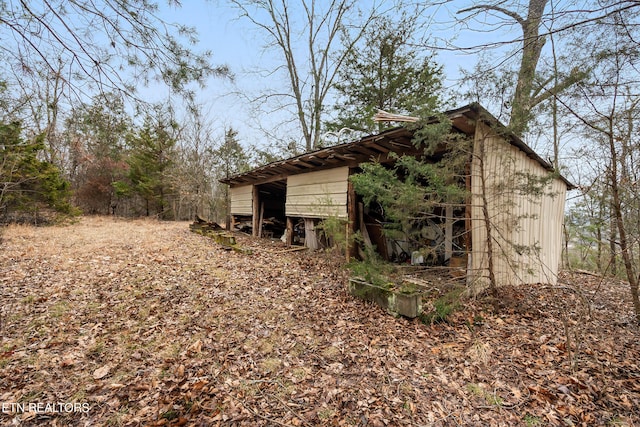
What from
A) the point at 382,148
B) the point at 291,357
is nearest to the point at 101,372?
the point at 291,357

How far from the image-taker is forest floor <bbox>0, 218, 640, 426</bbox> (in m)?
2.12

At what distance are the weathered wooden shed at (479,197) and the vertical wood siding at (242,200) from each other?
2.50 ft

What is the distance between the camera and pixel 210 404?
2174mm

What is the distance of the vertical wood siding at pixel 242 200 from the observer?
982 cm

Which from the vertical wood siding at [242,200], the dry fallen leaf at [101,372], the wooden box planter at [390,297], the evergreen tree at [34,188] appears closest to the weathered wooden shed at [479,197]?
the vertical wood siding at [242,200]

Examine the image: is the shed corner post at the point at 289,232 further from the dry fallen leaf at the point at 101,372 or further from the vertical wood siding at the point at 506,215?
the dry fallen leaf at the point at 101,372

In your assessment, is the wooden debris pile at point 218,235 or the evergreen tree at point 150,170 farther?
the evergreen tree at point 150,170

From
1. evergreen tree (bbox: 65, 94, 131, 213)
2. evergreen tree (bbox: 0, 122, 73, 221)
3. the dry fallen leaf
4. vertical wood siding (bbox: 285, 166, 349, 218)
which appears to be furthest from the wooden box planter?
evergreen tree (bbox: 0, 122, 73, 221)

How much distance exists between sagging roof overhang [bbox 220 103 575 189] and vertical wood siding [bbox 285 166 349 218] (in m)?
0.20

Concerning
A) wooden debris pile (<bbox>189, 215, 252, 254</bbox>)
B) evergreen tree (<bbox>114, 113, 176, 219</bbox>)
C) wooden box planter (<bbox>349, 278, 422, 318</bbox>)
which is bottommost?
wooden box planter (<bbox>349, 278, 422, 318</bbox>)

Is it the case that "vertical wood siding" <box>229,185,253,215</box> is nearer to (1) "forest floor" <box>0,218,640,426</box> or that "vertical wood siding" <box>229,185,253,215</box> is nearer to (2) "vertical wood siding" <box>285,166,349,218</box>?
(2) "vertical wood siding" <box>285,166,349,218</box>

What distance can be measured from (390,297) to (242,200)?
806 centimetres

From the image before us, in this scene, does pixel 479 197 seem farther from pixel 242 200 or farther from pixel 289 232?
pixel 242 200

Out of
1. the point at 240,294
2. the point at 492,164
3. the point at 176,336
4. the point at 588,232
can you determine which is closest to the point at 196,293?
the point at 240,294
